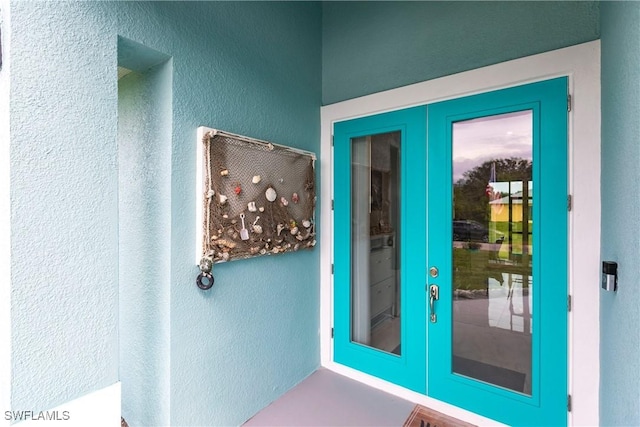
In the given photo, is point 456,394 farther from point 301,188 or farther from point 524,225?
point 301,188

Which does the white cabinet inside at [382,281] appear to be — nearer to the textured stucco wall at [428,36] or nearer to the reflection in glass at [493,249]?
the reflection in glass at [493,249]

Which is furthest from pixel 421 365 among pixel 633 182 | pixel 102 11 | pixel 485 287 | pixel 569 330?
pixel 102 11

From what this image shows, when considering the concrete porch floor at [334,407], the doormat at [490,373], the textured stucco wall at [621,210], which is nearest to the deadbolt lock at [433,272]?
the doormat at [490,373]

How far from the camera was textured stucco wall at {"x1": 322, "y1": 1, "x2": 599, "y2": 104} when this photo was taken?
1.67m

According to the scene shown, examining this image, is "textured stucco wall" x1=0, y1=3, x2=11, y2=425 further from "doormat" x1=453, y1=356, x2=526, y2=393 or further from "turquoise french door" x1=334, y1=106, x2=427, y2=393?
"doormat" x1=453, y1=356, x2=526, y2=393

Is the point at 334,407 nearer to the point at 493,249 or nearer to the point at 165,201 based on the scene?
the point at 493,249

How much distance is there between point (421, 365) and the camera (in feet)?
6.77

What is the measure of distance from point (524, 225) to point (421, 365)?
46.7 inches

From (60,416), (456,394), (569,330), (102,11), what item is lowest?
(456,394)

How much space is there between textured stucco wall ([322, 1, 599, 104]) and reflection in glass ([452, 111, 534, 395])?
43cm

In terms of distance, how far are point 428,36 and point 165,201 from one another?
2.06 m

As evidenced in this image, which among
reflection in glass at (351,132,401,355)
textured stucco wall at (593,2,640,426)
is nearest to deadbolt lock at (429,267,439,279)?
reflection in glass at (351,132,401,355)

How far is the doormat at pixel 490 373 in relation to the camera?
5.83ft

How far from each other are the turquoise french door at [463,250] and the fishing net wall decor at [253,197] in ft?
1.34
